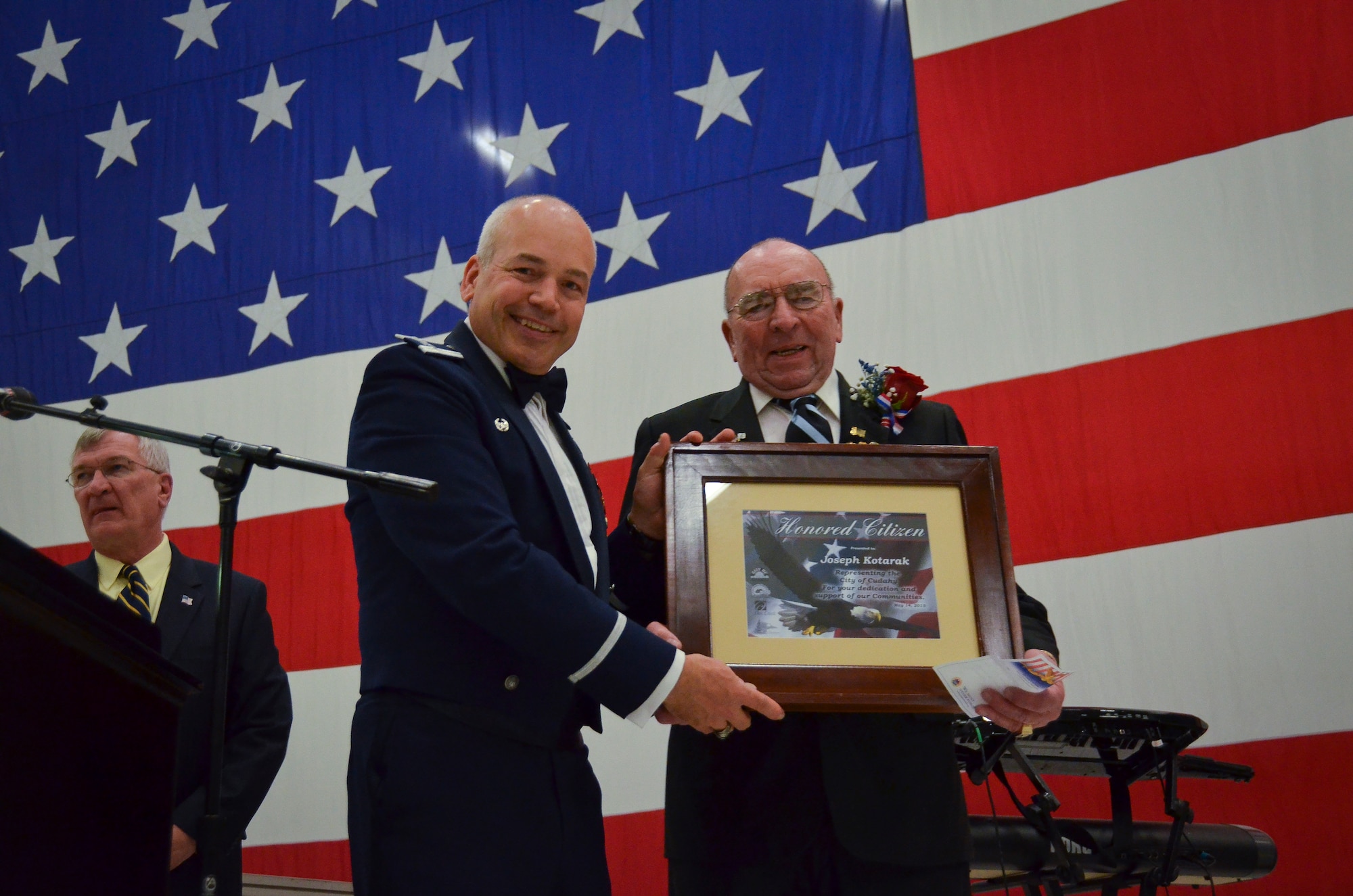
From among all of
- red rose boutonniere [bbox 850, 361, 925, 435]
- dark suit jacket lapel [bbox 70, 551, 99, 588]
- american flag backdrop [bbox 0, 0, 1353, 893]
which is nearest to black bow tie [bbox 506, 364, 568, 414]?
red rose boutonniere [bbox 850, 361, 925, 435]

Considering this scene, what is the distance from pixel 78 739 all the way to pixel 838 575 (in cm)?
111

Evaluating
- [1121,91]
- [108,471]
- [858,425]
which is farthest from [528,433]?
[1121,91]

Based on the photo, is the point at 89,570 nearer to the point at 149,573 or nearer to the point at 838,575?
the point at 149,573

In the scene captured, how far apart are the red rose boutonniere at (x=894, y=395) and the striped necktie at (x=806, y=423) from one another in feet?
0.30

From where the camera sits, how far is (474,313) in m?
1.85

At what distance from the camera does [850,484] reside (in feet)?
6.06

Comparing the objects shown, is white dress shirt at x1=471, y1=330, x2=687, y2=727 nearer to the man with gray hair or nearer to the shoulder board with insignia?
the shoulder board with insignia


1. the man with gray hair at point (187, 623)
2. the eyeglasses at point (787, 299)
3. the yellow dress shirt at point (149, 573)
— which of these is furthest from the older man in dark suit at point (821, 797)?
the yellow dress shirt at point (149, 573)

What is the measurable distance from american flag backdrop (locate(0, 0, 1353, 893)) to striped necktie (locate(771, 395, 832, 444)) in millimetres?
1329

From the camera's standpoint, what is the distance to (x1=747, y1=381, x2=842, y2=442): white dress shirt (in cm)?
212

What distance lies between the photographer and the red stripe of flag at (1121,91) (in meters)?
3.26

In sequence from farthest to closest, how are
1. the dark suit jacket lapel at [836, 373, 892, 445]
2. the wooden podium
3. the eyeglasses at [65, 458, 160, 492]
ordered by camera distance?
the eyeglasses at [65, 458, 160, 492] → the dark suit jacket lapel at [836, 373, 892, 445] → the wooden podium

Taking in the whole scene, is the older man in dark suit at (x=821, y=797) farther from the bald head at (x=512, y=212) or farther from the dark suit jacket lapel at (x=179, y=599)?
the dark suit jacket lapel at (x=179, y=599)

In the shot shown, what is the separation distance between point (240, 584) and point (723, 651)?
152 centimetres
